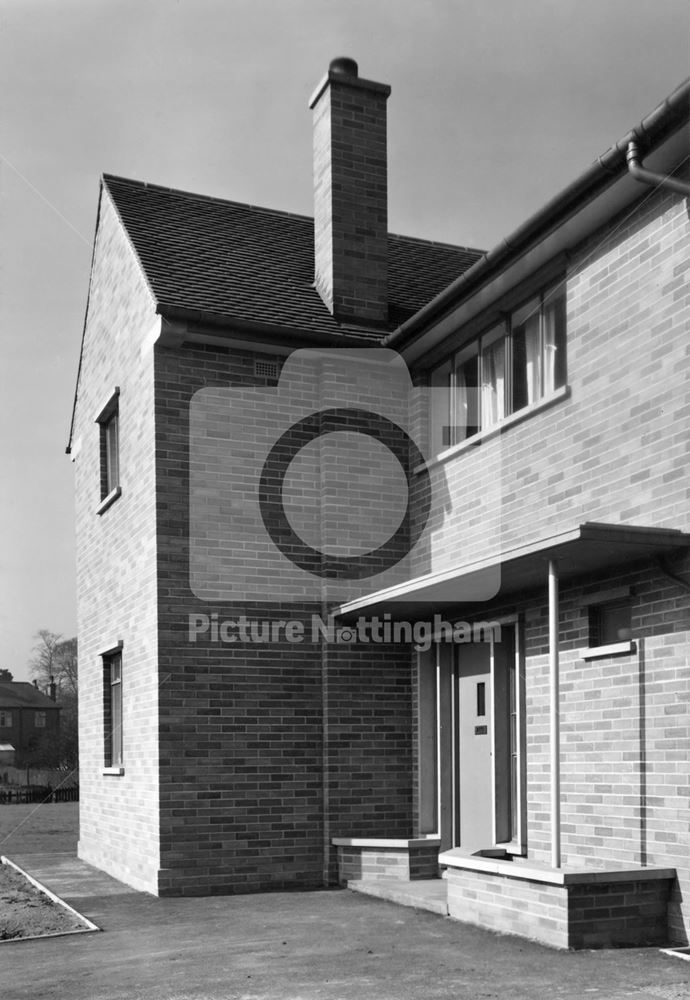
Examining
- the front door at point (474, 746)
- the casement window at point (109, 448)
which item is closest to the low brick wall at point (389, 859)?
the front door at point (474, 746)

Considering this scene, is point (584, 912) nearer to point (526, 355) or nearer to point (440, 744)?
point (440, 744)

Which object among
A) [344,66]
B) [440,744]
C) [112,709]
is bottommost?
[440,744]

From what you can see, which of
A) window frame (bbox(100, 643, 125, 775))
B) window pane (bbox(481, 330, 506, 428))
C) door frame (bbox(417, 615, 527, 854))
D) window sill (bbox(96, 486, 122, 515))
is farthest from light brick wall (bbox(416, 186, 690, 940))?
window frame (bbox(100, 643, 125, 775))

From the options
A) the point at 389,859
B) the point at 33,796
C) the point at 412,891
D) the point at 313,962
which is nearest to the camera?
the point at 313,962

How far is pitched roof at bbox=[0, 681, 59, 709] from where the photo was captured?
3044 inches

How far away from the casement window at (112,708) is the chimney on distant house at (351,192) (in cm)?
518

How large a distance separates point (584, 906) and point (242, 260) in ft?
30.0

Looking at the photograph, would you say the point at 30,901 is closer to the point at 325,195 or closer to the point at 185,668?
the point at 185,668

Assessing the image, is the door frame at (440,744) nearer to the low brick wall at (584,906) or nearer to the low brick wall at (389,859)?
the low brick wall at (389,859)

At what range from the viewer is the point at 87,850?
14719mm

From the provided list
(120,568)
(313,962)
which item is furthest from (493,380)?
(313,962)

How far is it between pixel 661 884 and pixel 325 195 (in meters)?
9.23

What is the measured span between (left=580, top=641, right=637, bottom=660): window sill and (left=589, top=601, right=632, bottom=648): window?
0.21 feet

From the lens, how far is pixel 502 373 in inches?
442
